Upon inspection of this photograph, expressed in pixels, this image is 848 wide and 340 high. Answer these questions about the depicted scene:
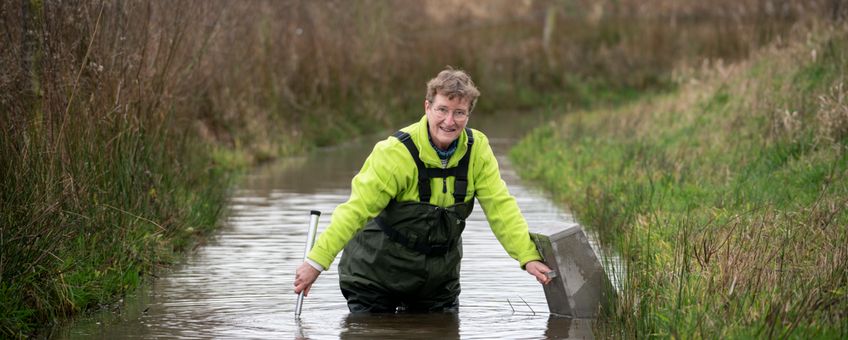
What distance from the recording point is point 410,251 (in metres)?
8.25

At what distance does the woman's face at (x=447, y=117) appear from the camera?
26.1 ft

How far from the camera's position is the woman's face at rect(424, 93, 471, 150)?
7969mm

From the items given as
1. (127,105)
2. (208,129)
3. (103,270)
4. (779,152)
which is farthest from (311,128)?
(103,270)

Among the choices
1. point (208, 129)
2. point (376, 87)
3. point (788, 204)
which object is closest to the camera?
point (788, 204)

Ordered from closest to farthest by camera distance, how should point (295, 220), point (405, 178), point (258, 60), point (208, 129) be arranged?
1. point (405, 178)
2. point (295, 220)
3. point (208, 129)
4. point (258, 60)

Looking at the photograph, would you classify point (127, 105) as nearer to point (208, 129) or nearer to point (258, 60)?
point (208, 129)

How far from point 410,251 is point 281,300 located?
1.59 meters

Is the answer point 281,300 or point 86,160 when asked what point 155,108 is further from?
point 281,300

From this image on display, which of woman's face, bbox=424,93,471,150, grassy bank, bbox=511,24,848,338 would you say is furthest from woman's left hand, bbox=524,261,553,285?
woman's face, bbox=424,93,471,150

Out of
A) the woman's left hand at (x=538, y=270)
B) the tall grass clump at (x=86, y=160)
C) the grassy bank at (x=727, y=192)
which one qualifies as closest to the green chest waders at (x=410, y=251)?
the woman's left hand at (x=538, y=270)

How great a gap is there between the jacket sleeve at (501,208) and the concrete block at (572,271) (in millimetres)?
106

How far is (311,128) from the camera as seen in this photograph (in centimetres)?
2439

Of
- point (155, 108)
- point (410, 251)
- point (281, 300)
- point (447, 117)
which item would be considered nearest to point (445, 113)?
point (447, 117)

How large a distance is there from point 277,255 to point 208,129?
9.01 meters
